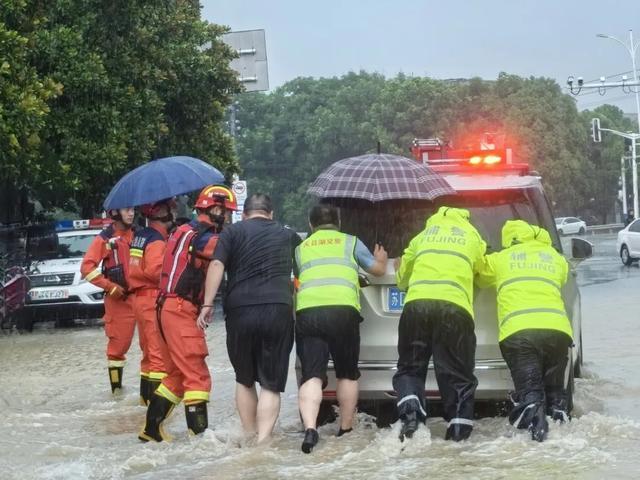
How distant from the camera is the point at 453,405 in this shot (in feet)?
26.2

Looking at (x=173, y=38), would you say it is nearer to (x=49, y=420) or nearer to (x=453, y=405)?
(x=49, y=420)

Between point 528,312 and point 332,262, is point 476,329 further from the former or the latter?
point 332,262

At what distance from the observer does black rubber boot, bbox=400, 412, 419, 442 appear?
311 inches

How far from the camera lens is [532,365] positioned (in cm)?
784

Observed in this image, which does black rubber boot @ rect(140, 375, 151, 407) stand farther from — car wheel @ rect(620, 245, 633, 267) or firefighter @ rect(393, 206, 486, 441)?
car wheel @ rect(620, 245, 633, 267)

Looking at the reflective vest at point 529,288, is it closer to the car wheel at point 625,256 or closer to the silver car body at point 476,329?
the silver car body at point 476,329

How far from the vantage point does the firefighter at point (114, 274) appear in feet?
37.8

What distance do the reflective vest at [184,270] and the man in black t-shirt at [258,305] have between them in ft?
0.97

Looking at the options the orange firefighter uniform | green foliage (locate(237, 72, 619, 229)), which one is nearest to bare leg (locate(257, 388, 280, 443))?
the orange firefighter uniform

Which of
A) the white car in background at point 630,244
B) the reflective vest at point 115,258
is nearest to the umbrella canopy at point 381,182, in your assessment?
the reflective vest at point 115,258

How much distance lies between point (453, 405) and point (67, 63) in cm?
1569

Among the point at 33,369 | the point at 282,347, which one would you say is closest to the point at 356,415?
the point at 282,347

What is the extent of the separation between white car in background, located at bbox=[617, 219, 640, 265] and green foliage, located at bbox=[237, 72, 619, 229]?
27049mm

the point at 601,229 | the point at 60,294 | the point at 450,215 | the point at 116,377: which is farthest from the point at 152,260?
the point at 601,229
